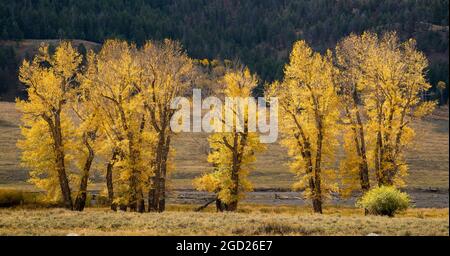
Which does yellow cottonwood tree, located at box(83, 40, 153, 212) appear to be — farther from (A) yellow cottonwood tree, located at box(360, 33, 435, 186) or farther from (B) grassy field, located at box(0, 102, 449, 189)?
(B) grassy field, located at box(0, 102, 449, 189)

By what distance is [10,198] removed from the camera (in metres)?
58.4

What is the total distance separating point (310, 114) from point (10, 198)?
97.9 ft

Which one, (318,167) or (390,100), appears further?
(318,167)

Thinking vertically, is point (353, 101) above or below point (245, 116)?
above

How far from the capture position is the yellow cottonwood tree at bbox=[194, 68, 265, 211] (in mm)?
48250

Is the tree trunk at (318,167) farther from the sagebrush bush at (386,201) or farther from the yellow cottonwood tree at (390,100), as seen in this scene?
the sagebrush bush at (386,201)

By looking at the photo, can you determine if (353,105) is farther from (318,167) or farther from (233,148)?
(233,148)

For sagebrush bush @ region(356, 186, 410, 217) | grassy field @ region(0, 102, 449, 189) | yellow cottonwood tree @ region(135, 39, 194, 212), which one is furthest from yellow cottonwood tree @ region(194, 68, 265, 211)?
grassy field @ region(0, 102, 449, 189)

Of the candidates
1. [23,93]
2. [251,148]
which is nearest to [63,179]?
[251,148]

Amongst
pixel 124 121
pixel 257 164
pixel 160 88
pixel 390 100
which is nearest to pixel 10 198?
pixel 124 121

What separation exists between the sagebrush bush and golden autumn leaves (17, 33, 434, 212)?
20.1ft

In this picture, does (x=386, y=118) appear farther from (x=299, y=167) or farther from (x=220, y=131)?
(x=220, y=131)

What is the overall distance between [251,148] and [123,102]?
35.7 feet
